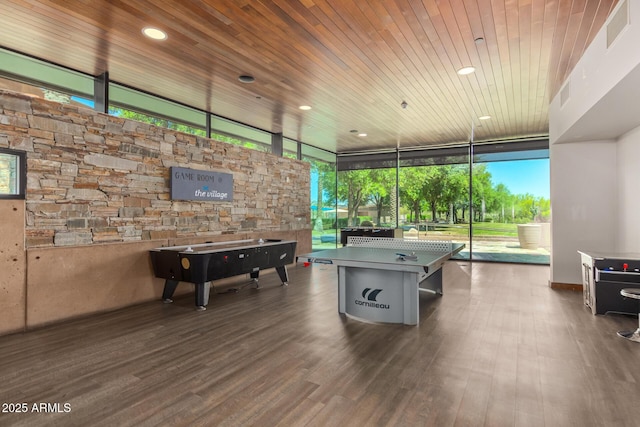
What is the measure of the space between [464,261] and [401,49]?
649cm

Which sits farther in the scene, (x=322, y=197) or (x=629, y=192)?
(x=322, y=197)

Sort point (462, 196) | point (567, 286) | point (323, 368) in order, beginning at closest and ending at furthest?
point (323, 368) → point (567, 286) → point (462, 196)

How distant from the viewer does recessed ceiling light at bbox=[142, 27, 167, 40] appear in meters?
3.31

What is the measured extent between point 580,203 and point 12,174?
759 centimetres

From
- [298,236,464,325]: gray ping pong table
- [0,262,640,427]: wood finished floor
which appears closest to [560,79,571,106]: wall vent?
[298,236,464,325]: gray ping pong table

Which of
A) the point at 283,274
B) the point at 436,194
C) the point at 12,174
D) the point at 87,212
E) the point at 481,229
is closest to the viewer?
the point at 12,174

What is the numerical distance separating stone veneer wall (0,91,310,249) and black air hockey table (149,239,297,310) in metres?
0.49

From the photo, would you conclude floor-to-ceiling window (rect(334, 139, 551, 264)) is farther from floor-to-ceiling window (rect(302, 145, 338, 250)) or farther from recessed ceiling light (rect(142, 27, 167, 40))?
recessed ceiling light (rect(142, 27, 167, 40))

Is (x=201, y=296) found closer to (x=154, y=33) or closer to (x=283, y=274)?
(x=283, y=274)

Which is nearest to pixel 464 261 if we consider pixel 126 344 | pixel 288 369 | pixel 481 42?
pixel 481 42

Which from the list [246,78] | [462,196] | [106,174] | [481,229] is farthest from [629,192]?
[106,174]

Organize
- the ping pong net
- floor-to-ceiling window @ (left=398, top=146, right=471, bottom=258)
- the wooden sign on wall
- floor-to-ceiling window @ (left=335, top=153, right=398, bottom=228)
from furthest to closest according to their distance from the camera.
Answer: floor-to-ceiling window @ (left=335, top=153, right=398, bottom=228)
floor-to-ceiling window @ (left=398, top=146, right=471, bottom=258)
the wooden sign on wall
the ping pong net

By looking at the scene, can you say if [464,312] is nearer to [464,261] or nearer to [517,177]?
[464,261]

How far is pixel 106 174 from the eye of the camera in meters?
4.36
